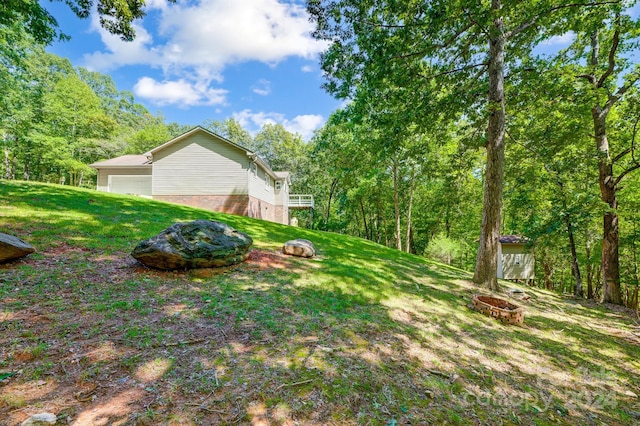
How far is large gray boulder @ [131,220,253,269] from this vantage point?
527 cm

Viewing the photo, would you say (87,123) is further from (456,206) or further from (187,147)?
(456,206)

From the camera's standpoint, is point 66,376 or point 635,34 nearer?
point 66,376

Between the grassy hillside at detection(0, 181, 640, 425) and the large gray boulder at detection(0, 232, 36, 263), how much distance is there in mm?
188

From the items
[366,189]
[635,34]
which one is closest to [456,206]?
[366,189]

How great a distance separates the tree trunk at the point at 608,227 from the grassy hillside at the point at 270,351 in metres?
3.51

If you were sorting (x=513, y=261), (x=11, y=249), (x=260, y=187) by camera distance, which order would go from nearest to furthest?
(x=11, y=249) → (x=513, y=261) → (x=260, y=187)

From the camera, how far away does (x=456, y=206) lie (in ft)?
81.6

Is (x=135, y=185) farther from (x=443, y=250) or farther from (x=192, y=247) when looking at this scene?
(x=443, y=250)

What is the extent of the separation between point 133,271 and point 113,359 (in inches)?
116

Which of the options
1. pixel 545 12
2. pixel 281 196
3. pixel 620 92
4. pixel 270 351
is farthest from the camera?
pixel 281 196

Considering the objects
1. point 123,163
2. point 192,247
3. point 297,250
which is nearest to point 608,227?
point 297,250

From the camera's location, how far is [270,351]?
3.20 metres

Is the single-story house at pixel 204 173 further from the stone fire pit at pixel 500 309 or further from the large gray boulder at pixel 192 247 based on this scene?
the stone fire pit at pixel 500 309

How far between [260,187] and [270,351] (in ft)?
55.7
